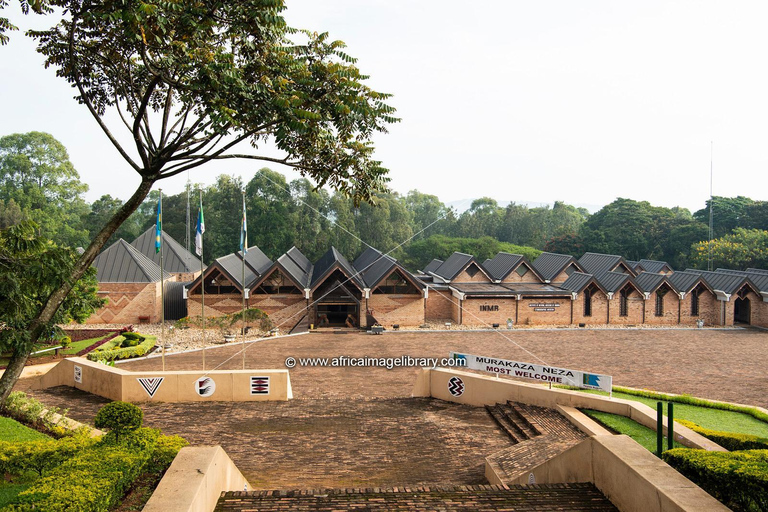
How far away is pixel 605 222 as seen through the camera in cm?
6366

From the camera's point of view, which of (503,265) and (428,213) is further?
(428,213)

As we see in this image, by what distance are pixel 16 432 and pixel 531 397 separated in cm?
1213

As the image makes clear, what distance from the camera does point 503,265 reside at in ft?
135

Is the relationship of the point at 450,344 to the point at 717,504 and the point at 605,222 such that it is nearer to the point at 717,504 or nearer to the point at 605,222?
the point at 717,504

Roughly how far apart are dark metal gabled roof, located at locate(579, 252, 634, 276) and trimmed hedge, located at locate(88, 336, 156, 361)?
29455 millimetres

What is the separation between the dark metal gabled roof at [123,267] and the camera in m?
34.2

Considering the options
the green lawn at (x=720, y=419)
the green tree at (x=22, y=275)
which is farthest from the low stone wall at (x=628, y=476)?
the green tree at (x=22, y=275)

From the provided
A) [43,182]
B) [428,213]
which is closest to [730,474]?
[43,182]

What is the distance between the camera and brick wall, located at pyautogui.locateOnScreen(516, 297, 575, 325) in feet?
→ 115

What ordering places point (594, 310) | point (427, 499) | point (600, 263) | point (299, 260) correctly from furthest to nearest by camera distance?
point (299, 260)
point (600, 263)
point (594, 310)
point (427, 499)

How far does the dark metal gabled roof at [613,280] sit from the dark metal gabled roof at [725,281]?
5.58 metres

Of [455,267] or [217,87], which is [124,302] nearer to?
[455,267]

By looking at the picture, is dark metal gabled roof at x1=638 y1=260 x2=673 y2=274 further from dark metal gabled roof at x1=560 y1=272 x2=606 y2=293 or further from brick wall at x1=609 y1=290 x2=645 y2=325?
dark metal gabled roof at x1=560 y1=272 x2=606 y2=293

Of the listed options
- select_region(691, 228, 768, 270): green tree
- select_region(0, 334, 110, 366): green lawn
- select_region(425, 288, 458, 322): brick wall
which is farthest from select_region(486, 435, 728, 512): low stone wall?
select_region(691, 228, 768, 270): green tree
